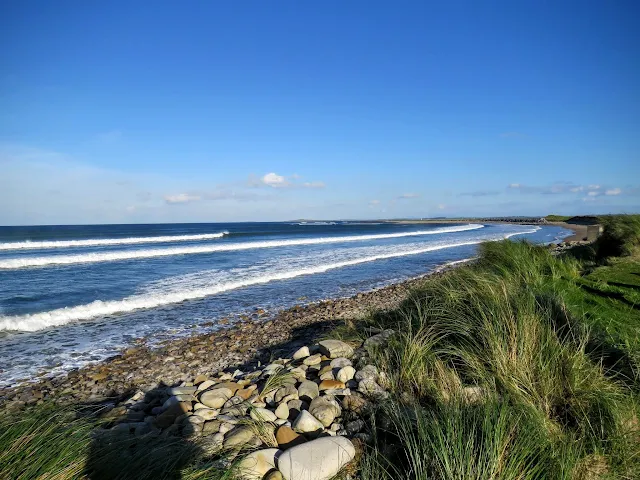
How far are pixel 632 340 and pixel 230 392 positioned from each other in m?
4.66

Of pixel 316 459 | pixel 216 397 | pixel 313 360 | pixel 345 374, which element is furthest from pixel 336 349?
pixel 316 459

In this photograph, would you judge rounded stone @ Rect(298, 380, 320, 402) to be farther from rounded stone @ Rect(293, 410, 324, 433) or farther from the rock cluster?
rounded stone @ Rect(293, 410, 324, 433)

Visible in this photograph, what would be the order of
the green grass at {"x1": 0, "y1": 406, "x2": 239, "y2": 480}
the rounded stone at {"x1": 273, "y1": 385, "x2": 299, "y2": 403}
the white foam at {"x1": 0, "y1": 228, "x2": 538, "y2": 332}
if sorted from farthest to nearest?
the white foam at {"x1": 0, "y1": 228, "x2": 538, "y2": 332}, the rounded stone at {"x1": 273, "y1": 385, "x2": 299, "y2": 403}, the green grass at {"x1": 0, "y1": 406, "x2": 239, "y2": 480}

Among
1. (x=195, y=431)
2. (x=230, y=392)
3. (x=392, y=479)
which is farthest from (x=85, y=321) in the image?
(x=392, y=479)

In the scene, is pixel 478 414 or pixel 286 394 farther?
pixel 286 394

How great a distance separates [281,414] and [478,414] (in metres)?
1.89

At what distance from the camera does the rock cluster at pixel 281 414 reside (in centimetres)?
292

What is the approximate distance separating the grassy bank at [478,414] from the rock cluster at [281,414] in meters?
0.22

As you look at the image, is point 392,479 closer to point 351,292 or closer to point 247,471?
point 247,471

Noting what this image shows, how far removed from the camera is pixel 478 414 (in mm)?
2838

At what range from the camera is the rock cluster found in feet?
9.59

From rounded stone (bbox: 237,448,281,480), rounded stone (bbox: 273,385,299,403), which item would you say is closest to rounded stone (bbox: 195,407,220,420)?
rounded stone (bbox: 273,385,299,403)

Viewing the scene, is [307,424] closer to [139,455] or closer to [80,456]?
[139,455]

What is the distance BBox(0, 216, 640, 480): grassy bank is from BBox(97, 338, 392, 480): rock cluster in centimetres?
22
